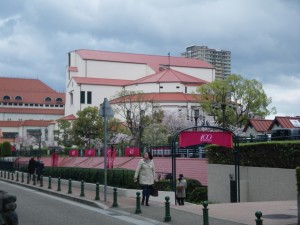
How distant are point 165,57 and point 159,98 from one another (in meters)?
34.4

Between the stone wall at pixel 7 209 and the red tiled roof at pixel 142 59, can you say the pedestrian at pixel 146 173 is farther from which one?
the red tiled roof at pixel 142 59

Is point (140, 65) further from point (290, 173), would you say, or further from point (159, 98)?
point (290, 173)

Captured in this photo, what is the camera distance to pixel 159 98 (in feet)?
333

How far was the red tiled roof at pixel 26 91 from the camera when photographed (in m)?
158

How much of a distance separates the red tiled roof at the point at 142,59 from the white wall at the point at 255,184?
100041mm

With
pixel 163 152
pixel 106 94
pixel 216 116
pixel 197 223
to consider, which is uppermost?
pixel 106 94

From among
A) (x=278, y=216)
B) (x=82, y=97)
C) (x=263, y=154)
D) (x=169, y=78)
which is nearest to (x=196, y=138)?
(x=263, y=154)

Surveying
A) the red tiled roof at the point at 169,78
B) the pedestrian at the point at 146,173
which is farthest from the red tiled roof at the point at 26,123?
the pedestrian at the point at 146,173

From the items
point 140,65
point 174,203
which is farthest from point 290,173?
point 140,65

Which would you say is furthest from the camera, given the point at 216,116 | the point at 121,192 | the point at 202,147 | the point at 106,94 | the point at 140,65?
the point at 140,65

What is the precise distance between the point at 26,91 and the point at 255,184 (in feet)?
473

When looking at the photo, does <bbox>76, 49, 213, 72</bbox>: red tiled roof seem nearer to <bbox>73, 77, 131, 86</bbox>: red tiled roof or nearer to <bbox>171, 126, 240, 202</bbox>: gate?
<bbox>73, 77, 131, 86</bbox>: red tiled roof

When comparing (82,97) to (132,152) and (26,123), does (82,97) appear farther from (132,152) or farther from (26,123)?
(132,152)

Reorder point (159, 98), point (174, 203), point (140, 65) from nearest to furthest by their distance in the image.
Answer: point (174, 203), point (159, 98), point (140, 65)
